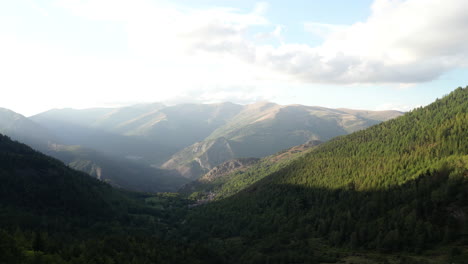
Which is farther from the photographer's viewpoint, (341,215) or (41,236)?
(341,215)

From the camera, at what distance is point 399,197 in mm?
145000

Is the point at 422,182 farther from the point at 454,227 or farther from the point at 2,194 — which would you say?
the point at 2,194

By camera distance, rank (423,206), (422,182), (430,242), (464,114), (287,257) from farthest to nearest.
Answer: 1. (464,114)
2. (422,182)
3. (287,257)
4. (423,206)
5. (430,242)

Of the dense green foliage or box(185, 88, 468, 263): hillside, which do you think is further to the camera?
box(185, 88, 468, 263): hillside

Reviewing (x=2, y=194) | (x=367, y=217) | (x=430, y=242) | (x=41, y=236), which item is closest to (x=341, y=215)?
(x=367, y=217)

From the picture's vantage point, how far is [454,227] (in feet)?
341

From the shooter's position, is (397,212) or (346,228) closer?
(397,212)

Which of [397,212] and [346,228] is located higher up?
[397,212]

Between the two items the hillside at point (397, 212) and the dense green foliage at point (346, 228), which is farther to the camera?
the hillside at point (397, 212)

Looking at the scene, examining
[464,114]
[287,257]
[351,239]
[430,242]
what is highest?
[464,114]

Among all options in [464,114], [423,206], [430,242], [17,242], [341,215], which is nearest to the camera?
[17,242]

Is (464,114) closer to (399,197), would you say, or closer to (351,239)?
(399,197)

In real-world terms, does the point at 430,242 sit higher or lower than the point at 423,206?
lower

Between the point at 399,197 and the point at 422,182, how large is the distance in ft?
42.5
